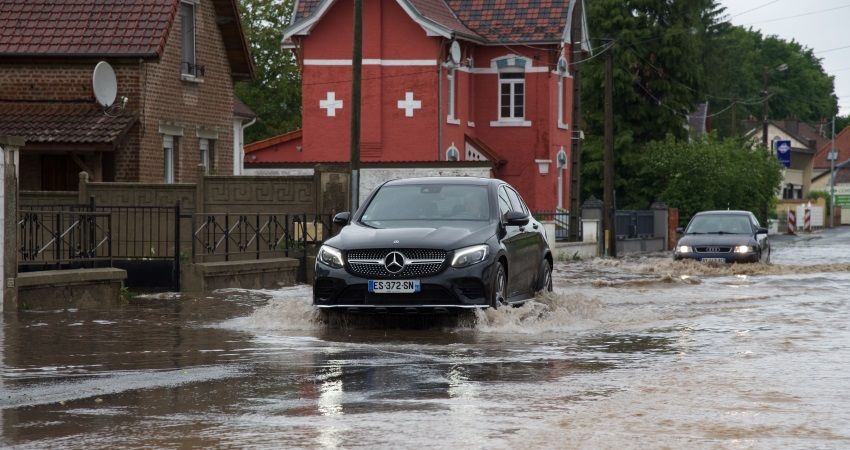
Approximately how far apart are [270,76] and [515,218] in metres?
54.7

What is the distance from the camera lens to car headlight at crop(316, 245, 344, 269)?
1538 cm

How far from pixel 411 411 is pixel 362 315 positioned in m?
6.63

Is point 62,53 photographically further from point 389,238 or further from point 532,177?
point 532,177

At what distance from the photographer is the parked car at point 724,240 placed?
102 feet

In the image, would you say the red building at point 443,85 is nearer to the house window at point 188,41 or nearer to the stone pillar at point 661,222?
the stone pillar at point 661,222

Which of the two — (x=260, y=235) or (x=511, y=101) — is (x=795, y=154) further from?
(x=260, y=235)

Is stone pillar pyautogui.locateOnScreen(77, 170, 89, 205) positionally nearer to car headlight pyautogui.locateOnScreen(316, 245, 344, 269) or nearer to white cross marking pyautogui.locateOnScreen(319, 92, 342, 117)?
car headlight pyautogui.locateOnScreen(316, 245, 344, 269)

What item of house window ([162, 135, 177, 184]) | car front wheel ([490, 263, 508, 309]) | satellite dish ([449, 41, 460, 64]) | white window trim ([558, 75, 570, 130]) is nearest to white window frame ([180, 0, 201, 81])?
house window ([162, 135, 177, 184])

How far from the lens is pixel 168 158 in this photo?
3378 centimetres

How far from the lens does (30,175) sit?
1240 inches

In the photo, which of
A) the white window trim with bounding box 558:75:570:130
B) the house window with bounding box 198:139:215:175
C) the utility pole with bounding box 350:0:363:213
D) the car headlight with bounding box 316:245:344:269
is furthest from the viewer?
the white window trim with bounding box 558:75:570:130

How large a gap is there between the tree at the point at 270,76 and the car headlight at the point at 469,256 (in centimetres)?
5261

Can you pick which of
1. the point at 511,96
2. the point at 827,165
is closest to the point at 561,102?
the point at 511,96

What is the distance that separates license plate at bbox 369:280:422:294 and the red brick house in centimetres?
1579
